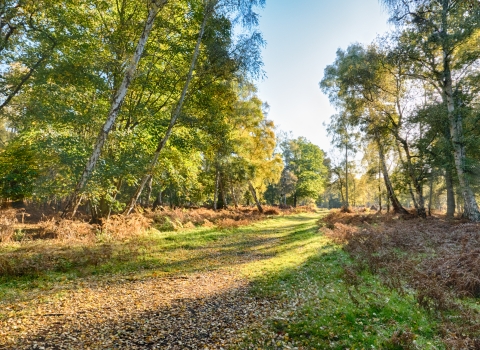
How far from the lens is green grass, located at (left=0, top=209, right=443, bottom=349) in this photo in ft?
15.7

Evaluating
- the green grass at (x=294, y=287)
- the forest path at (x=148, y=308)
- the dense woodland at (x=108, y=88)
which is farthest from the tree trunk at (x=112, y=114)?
the forest path at (x=148, y=308)

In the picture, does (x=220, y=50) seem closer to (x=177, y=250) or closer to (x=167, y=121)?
(x=167, y=121)

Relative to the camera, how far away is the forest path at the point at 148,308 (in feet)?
15.4

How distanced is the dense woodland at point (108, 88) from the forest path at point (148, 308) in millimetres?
4758

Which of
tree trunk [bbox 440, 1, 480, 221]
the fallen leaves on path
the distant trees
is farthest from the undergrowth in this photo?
the distant trees

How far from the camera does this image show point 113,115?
35.0ft

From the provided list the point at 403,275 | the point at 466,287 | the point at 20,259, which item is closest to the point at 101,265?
the point at 20,259

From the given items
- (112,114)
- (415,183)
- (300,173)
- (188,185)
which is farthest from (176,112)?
(300,173)

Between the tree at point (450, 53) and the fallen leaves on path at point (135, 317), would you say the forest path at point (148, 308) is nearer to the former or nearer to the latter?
the fallen leaves on path at point (135, 317)

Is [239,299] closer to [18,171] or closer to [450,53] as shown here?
[18,171]

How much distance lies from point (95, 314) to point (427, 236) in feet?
48.4

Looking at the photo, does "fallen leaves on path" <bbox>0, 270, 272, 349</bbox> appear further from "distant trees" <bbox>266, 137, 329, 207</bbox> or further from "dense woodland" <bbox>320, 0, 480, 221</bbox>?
"distant trees" <bbox>266, 137, 329, 207</bbox>

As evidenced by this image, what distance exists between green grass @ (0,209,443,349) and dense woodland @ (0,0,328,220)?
3.75m

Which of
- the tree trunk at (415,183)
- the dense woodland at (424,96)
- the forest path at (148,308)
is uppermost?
the dense woodland at (424,96)
